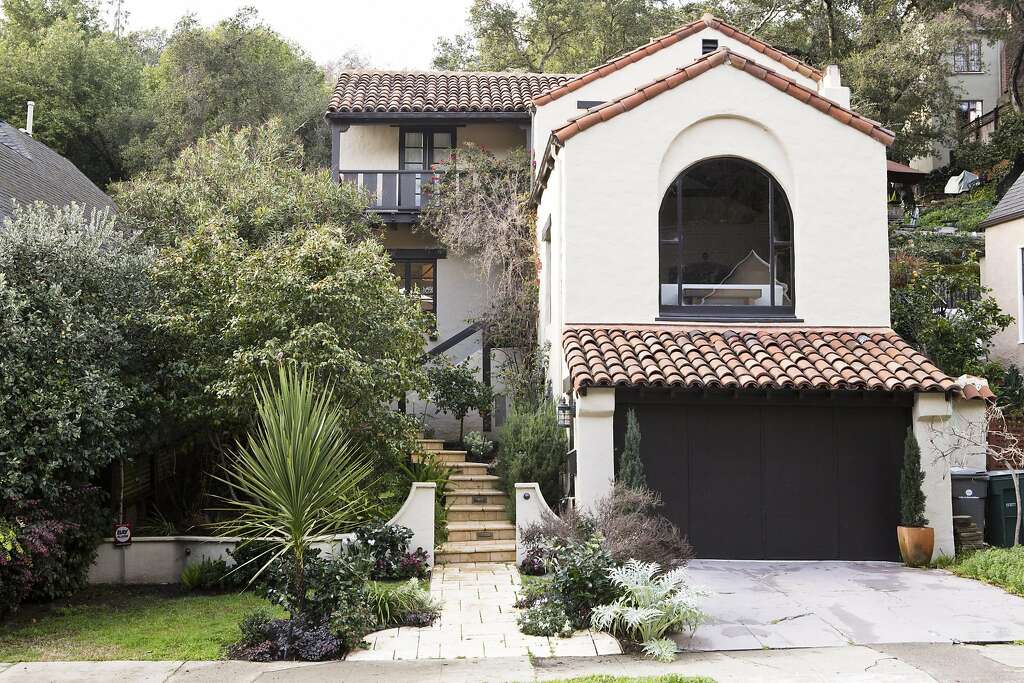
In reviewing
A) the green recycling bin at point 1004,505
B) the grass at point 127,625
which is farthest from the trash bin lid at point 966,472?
the grass at point 127,625

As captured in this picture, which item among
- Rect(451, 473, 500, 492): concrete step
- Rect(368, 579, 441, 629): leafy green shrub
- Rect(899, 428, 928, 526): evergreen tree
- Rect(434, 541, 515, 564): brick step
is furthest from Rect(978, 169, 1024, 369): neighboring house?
Rect(368, 579, 441, 629): leafy green shrub

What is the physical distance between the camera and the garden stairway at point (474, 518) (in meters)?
13.0

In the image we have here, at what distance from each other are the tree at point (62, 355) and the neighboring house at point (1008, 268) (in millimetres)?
17779

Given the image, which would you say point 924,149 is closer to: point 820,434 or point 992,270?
point 992,270

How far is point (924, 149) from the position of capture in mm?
30250

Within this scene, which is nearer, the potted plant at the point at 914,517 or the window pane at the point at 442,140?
the potted plant at the point at 914,517

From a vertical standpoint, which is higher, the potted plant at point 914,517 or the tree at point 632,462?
the tree at point 632,462

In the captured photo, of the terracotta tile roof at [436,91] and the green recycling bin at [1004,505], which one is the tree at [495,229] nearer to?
the terracotta tile roof at [436,91]

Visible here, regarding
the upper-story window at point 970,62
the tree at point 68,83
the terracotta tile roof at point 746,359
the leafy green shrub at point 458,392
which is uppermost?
the upper-story window at point 970,62

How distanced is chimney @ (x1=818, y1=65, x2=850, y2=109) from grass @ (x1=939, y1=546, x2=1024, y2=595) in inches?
321

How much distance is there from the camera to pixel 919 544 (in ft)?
39.5

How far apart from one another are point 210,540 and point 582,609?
606 centimetres

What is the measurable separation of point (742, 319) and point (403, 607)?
24.1ft

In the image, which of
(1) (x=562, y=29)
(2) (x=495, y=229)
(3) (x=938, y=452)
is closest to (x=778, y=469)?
(3) (x=938, y=452)
